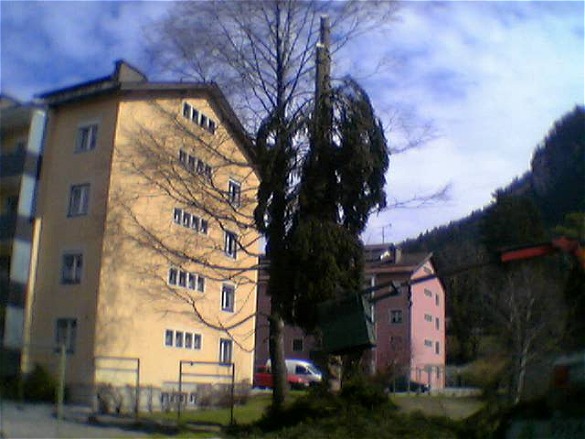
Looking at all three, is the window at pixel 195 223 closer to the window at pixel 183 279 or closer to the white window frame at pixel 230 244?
the white window frame at pixel 230 244

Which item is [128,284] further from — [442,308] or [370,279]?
[442,308]

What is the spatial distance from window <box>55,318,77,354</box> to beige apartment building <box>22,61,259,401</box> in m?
0.03

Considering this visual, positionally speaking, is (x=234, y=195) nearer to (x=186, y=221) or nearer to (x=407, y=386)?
(x=186, y=221)

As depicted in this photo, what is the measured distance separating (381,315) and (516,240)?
615 cm

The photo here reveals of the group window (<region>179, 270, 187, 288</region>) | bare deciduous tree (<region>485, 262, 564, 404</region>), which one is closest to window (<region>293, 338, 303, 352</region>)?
window (<region>179, 270, 187, 288</region>)

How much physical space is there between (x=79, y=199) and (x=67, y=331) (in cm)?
366

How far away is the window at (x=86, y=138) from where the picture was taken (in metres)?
20.1

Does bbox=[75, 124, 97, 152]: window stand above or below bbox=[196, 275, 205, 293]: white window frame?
above

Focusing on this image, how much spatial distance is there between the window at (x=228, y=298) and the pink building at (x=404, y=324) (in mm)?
1565

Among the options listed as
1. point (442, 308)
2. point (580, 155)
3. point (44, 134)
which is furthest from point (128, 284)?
point (580, 155)

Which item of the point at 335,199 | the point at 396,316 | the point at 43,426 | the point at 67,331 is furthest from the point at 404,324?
the point at 43,426

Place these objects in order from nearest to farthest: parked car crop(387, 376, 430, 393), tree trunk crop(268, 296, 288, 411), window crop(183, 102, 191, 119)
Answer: parked car crop(387, 376, 430, 393), tree trunk crop(268, 296, 288, 411), window crop(183, 102, 191, 119)

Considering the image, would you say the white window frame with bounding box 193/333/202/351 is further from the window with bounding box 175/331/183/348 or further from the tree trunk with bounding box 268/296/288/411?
the tree trunk with bounding box 268/296/288/411

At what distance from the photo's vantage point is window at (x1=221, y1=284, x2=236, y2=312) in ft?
81.7
